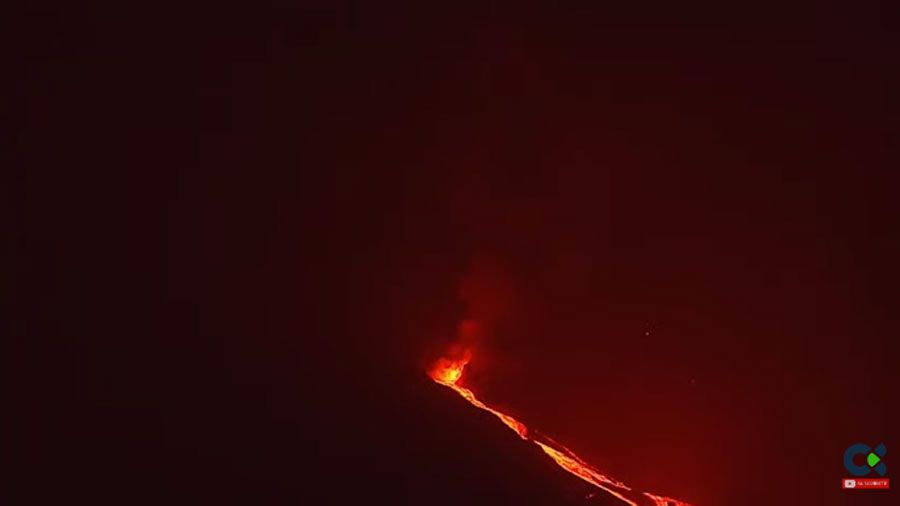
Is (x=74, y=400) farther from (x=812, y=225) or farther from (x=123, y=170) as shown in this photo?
(x=812, y=225)

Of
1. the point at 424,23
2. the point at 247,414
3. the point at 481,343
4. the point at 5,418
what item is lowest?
the point at 5,418

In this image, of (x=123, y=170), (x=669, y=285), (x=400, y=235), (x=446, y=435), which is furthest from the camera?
(x=669, y=285)

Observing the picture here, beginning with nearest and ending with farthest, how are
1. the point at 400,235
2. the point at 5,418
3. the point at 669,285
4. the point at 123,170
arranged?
the point at 5,418 → the point at 123,170 → the point at 400,235 → the point at 669,285

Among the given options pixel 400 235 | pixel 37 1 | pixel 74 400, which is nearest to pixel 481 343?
pixel 400 235

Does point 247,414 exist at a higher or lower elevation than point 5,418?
higher

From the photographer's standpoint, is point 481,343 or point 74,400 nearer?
point 74,400

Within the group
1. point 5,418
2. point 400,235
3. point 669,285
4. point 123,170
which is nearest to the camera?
point 5,418

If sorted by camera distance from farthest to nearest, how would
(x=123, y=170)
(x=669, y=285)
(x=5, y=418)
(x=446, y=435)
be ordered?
(x=669, y=285)
(x=123, y=170)
(x=446, y=435)
(x=5, y=418)

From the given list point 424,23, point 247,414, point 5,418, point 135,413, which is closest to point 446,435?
point 247,414

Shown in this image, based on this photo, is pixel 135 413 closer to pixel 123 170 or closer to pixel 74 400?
pixel 74 400
